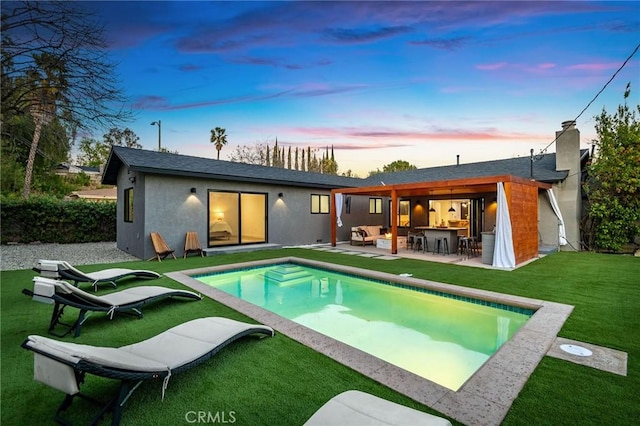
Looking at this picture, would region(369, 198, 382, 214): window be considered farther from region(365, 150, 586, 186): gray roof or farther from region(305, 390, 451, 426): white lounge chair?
region(305, 390, 451, 426): white lounge chair

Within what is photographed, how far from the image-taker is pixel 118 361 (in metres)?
2.26

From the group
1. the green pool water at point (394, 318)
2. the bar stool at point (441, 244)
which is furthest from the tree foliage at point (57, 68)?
the bar stool at point (441, 244)

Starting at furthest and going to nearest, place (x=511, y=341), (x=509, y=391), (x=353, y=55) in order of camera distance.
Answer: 1. (x=353, y=55)
2. (x=511, y=341)
3. (x=509, y=391)

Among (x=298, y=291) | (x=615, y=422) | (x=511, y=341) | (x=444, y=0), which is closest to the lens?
(x=615, y=422)

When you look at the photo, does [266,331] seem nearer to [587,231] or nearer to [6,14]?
[6,14]

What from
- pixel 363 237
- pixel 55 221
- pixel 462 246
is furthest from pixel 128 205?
pixel 462 246

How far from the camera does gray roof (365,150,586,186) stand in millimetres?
13025

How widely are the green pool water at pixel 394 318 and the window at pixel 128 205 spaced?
5.72 m

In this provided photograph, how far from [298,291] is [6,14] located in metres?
7.04

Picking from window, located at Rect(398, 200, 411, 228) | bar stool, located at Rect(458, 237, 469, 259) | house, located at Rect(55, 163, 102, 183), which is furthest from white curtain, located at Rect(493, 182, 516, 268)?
house, located at Rect(55, 163, 102, 183)

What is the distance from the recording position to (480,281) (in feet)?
22.5

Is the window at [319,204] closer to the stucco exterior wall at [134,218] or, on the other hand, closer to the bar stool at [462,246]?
the bar stool at [462,246]

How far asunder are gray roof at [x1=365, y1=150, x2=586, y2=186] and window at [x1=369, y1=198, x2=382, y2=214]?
1.56 meters

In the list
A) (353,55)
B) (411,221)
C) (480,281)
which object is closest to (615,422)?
(480,281)
